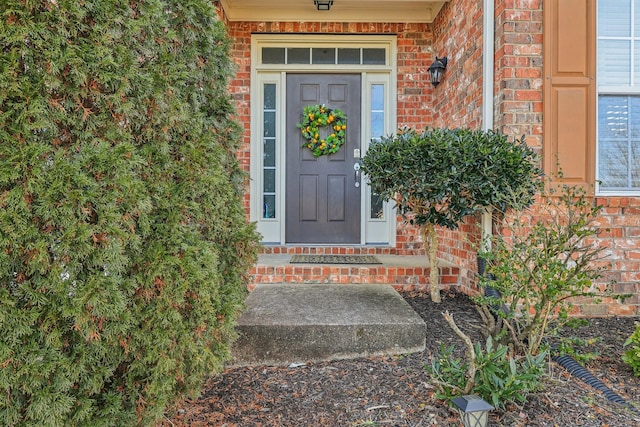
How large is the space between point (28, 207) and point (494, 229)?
286cm

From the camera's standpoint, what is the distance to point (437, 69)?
4141mm

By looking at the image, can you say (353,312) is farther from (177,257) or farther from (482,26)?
(482,26)

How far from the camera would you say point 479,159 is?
267cm

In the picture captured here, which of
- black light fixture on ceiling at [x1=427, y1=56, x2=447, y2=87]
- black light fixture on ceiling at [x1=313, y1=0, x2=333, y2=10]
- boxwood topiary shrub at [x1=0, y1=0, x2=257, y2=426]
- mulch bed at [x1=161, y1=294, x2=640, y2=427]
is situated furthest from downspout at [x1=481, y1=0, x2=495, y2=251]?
boxwood topiary shrub at [x1=0, y1=0, x2=257, y2=426]

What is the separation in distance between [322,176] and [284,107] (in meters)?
0.89

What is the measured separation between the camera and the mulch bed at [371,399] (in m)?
1.55

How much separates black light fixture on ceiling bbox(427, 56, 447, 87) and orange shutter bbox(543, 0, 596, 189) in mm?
1264

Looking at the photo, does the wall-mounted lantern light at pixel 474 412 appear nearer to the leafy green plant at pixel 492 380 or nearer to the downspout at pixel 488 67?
the leafy green plant at pixel 492 380

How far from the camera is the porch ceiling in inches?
169

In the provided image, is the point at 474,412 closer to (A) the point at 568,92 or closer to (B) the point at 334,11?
(A) the point at 568,92

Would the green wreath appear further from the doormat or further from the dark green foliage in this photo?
the dark green foliage

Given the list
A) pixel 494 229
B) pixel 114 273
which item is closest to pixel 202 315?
pixel 114 273

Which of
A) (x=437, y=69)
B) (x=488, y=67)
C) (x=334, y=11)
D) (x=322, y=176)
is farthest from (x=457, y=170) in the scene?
(x=334, y=11)

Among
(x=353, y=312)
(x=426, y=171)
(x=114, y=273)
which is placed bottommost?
(x=353, y=312)
